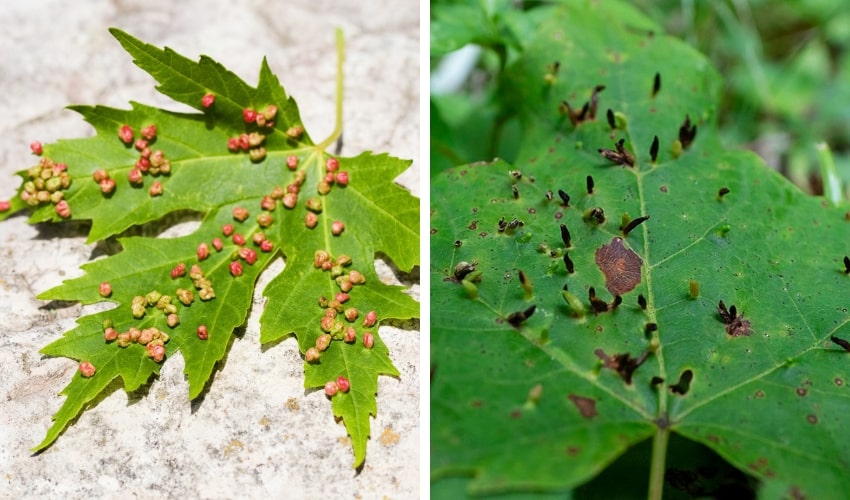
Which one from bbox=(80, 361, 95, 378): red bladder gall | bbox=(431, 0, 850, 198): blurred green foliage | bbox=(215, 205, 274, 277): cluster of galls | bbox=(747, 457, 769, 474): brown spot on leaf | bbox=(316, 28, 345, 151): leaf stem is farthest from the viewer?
bbox=(431, 0, 850, 198): blurred green foliage

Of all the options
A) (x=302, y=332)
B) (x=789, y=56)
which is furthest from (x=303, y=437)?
(x=789, y=56)

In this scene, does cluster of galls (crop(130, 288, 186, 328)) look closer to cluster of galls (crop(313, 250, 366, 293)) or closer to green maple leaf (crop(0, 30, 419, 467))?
green maple leaf (crop(0, 30, 419, 467))

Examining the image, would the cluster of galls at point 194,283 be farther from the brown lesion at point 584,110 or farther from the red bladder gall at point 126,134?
the brown lesion at point 584,110

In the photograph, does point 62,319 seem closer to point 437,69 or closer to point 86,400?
point 86,400

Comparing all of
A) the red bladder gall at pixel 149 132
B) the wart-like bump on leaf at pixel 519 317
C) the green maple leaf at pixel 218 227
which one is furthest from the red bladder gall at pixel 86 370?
the wart-like bump on leaf at pixel 519 317

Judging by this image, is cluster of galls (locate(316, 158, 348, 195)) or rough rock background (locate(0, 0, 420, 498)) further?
cluster of galls (locate(316, 158, 348, 195))

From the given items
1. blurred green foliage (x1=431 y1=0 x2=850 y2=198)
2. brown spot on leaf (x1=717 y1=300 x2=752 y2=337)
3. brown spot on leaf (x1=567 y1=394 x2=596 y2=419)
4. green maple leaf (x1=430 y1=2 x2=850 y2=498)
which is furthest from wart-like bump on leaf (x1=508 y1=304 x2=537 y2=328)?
blurred green foliage (x1=431 y1=0 x2=850 y2=198)
